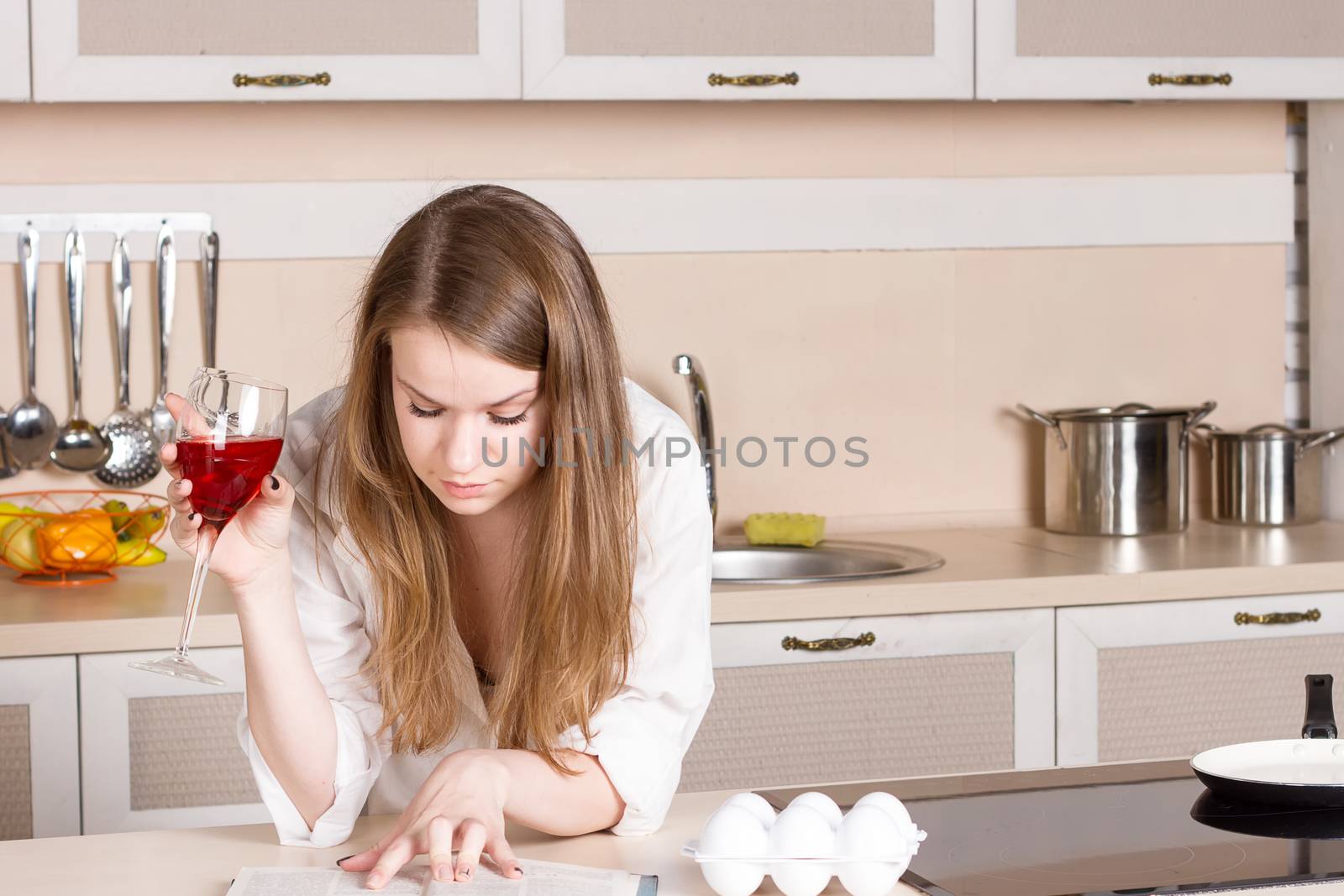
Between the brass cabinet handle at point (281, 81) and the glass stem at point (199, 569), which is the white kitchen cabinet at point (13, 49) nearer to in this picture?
the brass cabinet handle at point (281, 81)

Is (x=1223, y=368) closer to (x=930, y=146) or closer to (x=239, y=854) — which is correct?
(x=930, y=146)

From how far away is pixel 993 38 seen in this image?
241cm

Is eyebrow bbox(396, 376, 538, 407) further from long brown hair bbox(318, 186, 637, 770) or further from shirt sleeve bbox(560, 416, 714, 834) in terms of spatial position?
shirt sleeve bbox(560, 416, 714, 834)

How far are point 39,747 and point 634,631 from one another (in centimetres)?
104

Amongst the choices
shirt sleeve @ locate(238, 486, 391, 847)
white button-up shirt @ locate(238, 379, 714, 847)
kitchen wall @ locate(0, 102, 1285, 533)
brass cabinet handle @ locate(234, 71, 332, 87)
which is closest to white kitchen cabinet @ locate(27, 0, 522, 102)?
brass cabinet handle @ locate(234, 71, 332, 87)

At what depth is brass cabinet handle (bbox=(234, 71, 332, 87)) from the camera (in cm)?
222

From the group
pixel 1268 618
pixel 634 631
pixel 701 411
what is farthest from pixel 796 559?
pixel 634 631

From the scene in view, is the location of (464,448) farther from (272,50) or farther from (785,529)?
(785,529)

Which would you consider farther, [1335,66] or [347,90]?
[1335,66]

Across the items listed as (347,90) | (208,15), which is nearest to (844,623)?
(347,90)

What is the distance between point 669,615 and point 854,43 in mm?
1364

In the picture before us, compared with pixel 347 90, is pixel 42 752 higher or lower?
lower

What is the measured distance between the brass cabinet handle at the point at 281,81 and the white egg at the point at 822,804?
158 cm

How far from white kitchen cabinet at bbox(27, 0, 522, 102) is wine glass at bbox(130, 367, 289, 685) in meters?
1.30
